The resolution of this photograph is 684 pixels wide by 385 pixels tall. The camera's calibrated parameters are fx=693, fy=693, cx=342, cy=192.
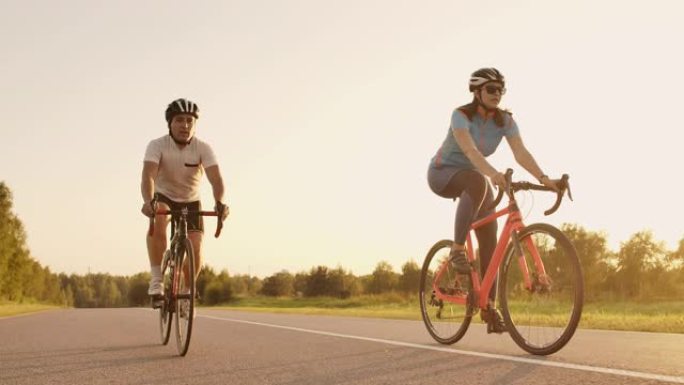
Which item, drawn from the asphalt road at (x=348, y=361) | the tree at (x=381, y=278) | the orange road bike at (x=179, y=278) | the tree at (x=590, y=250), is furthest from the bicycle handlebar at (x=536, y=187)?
the tree at (x=381, y=278)

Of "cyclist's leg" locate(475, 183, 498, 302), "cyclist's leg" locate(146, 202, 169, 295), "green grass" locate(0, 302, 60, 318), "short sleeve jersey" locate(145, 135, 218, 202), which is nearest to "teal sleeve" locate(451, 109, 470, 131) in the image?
"cyclist's leg" locate(475, 183, 498, 302)

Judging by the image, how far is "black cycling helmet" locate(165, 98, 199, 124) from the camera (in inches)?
273

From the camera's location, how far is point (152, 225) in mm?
7160

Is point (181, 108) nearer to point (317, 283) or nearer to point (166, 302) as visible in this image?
point (166, 302)

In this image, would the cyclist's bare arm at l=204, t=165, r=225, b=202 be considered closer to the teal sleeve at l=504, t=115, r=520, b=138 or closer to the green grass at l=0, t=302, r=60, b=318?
the teal sleeve at l=504, t=115, r=520, b=138

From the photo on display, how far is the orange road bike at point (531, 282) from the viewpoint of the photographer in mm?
5102

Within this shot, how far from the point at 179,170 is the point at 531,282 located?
3.71 meters

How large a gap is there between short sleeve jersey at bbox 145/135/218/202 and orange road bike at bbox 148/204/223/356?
29 centimetres

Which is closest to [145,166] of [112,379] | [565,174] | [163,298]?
[163,298]

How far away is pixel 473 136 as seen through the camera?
6.23 meters

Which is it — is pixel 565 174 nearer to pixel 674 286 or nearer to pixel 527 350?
pixel 527 350

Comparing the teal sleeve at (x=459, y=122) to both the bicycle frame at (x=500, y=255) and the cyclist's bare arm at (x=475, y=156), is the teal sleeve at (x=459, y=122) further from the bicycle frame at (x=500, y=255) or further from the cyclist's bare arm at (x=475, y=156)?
the bicycle frame at (x=500, y=255)

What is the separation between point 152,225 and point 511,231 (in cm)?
367

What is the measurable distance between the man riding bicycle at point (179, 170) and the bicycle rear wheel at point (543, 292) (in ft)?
9.77
